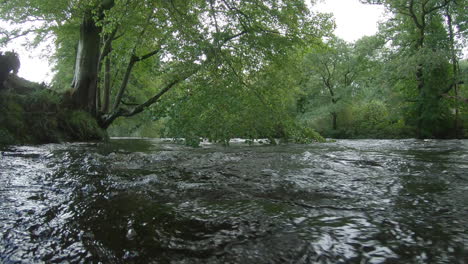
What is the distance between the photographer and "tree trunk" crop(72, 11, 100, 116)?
11766mm

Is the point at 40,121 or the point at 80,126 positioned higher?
the point at 40,121

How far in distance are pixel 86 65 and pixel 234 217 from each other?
12228mm

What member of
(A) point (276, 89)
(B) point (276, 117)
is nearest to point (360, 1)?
(A) point (276, 89)

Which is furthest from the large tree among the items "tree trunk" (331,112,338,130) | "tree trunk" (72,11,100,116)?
"tree trunk" (331,112,338,130)

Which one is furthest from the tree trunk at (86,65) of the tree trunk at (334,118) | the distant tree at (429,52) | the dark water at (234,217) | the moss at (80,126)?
the tree trunk at (334,118)

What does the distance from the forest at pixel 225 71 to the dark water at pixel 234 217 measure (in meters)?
2.16

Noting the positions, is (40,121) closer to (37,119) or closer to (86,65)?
(37,119)

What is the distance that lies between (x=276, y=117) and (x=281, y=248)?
13.7 feet

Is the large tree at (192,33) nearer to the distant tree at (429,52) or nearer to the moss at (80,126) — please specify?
the moss at (80,126)

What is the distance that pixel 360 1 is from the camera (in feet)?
67.3

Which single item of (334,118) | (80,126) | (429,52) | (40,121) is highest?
(429,52)

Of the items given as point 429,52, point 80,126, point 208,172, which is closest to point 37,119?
point 80,126

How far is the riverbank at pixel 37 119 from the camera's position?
344 inches

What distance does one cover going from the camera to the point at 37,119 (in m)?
9.97
